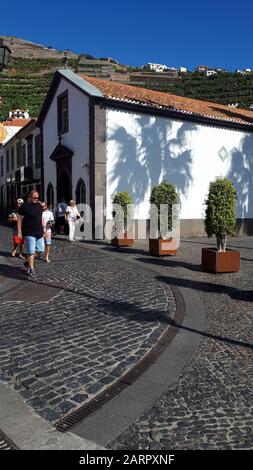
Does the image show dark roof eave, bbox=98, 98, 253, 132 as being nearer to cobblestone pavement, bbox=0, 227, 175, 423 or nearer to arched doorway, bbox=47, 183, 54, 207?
arched doorway, bbox=47, 183, 54, 207

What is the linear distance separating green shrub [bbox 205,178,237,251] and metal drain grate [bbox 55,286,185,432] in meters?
4.17

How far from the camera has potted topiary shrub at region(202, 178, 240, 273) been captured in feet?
30.1

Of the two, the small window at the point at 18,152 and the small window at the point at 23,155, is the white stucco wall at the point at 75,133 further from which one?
the small window at the point at 18,152

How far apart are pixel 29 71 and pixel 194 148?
291 ft

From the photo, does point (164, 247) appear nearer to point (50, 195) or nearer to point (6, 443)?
point (6, 443)

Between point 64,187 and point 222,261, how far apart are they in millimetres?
11637

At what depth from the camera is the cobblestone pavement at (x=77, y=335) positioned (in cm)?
370

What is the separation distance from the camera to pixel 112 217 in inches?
625

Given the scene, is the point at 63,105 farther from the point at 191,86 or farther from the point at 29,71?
the point at 29,71

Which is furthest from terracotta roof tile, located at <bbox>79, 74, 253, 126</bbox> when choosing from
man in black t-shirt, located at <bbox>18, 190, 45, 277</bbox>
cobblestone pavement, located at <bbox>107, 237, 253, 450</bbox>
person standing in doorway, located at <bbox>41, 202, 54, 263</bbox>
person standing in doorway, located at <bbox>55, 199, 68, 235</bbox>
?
cobblestone pavement, located at <bbox>107, 237, 253, 450</bbox>

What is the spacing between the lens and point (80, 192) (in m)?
17.4

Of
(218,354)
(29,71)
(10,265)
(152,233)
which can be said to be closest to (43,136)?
(152,233)

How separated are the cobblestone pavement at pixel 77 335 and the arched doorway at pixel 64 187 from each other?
10554mm

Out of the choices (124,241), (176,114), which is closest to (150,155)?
(176,114)
